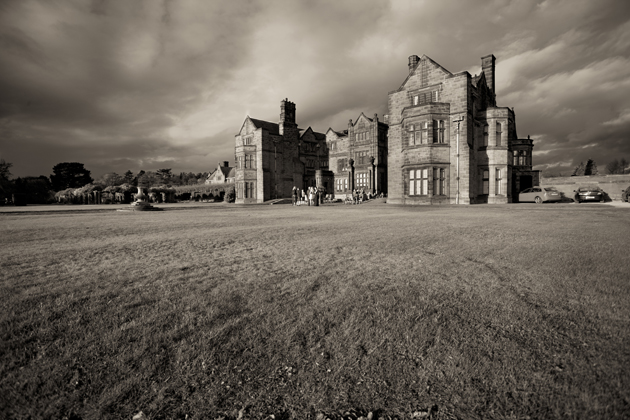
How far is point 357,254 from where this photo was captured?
6.29 metres

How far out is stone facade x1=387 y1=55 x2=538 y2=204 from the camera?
26.6 meters

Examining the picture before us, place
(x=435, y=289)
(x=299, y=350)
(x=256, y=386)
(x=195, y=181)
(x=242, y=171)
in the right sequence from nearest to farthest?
(x=256, y=386)
(x=299, y=350)
(x=435, y=289)
(x=242, y=171)
(x=195, y=181)

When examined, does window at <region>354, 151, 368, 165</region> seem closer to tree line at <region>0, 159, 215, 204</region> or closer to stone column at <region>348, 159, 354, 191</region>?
stone column at <region>348, 159, 354, 191</region>

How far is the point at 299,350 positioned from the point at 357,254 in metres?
3.78

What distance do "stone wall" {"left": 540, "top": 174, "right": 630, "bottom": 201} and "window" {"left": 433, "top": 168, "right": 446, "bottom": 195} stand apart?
68.6 ft

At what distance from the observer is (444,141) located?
88.5 ft

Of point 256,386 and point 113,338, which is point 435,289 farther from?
point 113,338

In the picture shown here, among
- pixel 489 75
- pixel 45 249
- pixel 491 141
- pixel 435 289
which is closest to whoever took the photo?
pixel 435 289

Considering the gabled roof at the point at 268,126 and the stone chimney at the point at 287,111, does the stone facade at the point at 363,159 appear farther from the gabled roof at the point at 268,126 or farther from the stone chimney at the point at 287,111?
the gabled roof at the point at 268,126

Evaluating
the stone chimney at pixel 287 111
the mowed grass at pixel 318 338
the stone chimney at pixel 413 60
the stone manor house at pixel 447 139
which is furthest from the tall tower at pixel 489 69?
the mowed grass at pixel 318 338

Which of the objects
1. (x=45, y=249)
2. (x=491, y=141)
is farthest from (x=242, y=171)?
(x=45, y=249)

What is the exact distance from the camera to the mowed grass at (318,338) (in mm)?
2062

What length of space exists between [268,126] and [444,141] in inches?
1111

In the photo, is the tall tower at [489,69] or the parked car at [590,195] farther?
the tall tower at [489,69]
